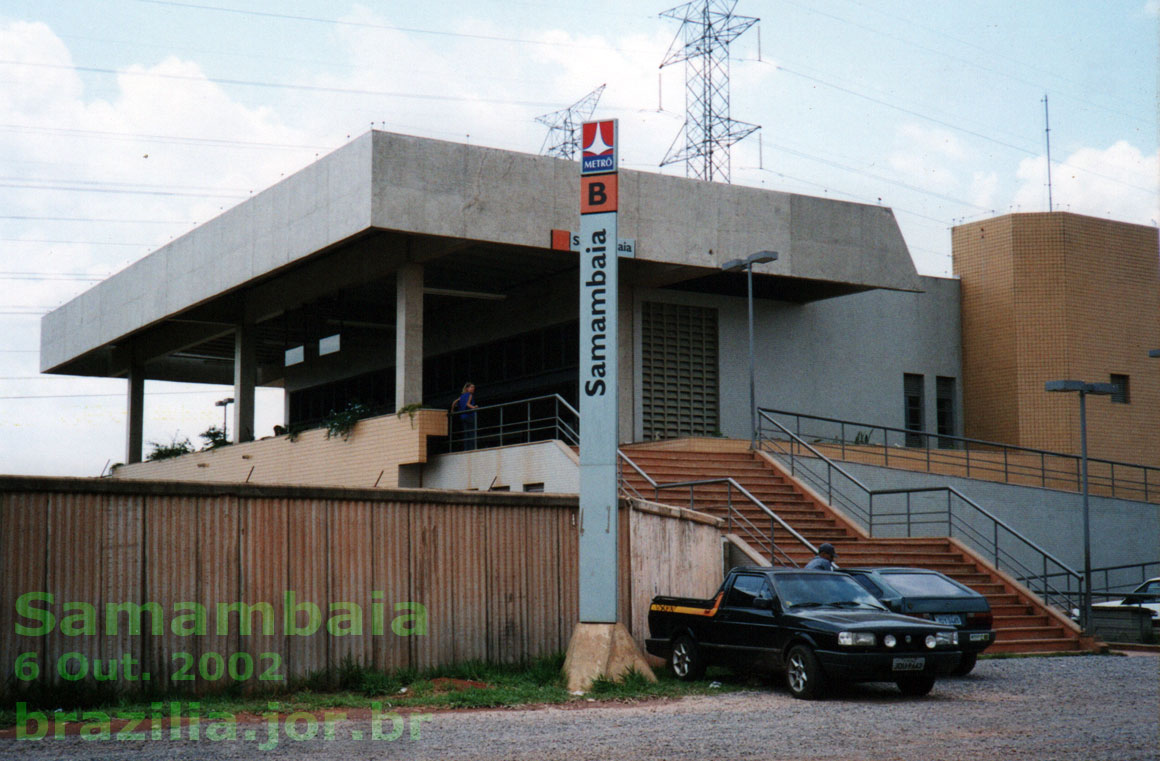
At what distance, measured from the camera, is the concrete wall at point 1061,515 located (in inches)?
1127

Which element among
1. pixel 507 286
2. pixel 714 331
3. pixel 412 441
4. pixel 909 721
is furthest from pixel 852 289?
pixel 909 721

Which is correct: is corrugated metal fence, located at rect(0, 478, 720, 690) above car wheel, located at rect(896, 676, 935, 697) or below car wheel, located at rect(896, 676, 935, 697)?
above

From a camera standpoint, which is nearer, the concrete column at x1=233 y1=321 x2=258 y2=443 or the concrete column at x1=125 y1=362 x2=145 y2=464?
the concrete column at x1=233 y1=321 x2=258 y2=443

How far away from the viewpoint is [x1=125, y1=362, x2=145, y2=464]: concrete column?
42.8m

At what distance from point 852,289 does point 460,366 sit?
35.8ft

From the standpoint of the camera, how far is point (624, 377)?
98.6ft

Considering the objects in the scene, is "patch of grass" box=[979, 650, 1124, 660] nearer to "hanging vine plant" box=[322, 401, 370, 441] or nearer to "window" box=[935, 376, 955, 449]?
"hanging vine plant" box=[322, 401, 370, 441]

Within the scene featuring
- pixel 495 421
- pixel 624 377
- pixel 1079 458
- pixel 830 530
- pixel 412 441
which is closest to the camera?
pixel 830 530

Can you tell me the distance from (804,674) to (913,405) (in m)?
23.2

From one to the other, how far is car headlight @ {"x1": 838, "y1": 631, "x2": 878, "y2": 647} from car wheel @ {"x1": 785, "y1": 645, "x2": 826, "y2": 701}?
0.37 metres

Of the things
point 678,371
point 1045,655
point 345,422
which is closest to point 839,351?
point 678,371

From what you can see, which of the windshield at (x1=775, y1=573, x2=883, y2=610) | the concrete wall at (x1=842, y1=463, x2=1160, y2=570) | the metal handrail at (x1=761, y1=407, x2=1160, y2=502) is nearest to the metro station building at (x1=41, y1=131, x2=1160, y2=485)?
the metal handrail at (x1=761, y1=407, x2=1160, y2=502)

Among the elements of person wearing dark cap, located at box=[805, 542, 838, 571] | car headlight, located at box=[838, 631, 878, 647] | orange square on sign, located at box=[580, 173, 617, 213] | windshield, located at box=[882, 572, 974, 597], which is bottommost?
car headlight, located at box=[838, 631, 878, 647]

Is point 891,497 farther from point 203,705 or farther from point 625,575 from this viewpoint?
point 203,705
